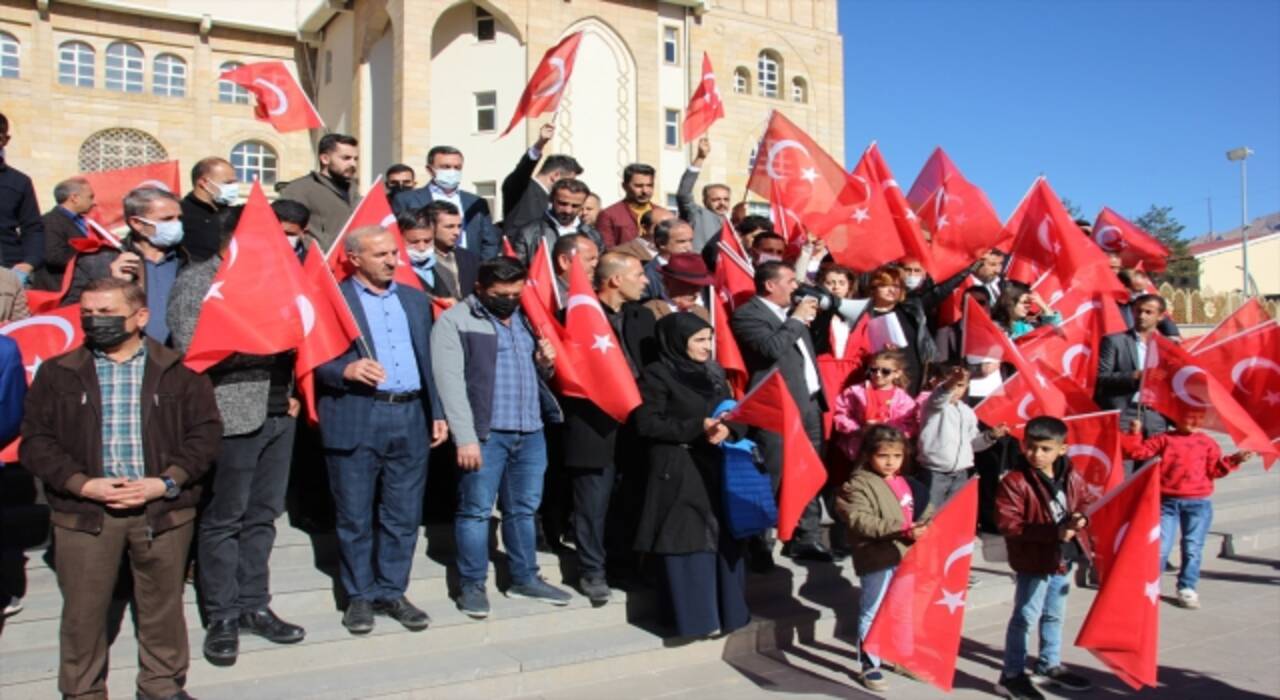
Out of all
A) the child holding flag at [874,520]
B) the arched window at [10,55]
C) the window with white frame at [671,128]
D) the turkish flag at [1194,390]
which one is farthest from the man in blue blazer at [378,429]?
the arched window at [10,55]

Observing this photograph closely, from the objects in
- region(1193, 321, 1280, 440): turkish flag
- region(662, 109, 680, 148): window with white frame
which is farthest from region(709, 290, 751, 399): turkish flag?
region(662, 109, 680, 148): window with white frame

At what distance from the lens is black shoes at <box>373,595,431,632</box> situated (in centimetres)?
528

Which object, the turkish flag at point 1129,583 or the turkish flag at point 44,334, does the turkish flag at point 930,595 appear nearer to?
the turkish flag at point 1129,583

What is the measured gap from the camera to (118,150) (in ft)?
107

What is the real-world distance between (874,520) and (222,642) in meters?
3.46

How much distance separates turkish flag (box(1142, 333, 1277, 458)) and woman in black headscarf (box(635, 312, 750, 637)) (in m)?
3.39

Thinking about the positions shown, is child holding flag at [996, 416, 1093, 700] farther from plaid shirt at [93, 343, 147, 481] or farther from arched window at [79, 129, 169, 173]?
arched window at [79, 129, 169, 173]

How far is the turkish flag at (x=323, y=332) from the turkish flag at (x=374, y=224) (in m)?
0.61

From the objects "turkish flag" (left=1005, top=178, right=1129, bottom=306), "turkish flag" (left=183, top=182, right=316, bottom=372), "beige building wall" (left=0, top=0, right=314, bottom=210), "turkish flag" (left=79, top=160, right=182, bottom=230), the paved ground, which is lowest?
the paved ground

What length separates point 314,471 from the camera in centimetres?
645

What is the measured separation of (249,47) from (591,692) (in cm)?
3461

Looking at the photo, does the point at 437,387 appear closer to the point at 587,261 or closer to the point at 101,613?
the point at 587,261

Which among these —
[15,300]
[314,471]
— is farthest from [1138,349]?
[15,300]

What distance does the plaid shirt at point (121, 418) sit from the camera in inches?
171
